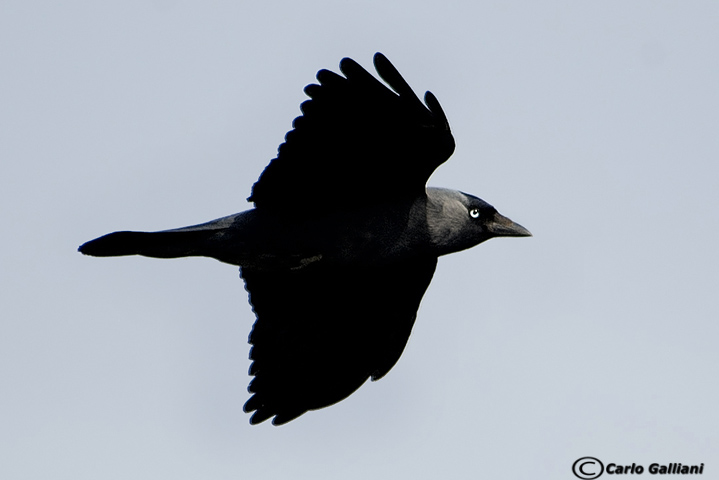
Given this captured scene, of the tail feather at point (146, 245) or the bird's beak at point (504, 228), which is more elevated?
the tail feather at point (146, 245)

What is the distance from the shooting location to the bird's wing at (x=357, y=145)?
973 centimetres

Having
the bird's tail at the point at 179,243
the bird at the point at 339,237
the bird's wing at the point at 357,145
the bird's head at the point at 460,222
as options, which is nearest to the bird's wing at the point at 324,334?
the bird at the point at 339,237

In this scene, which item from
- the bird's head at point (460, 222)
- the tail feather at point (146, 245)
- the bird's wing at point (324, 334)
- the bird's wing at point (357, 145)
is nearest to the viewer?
the bird's wing at point (357, 145)

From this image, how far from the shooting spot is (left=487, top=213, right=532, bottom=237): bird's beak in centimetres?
1095

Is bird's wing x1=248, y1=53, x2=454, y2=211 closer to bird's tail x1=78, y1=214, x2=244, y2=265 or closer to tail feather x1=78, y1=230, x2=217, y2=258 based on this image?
bird's tail x1=78, y1=214, x2=244, y2=265

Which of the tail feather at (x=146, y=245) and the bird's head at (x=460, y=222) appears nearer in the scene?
the tail feather at (x=146, y=245)

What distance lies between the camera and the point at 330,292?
1122 centimetres

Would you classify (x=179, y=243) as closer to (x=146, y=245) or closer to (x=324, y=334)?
(x=146, y=245)

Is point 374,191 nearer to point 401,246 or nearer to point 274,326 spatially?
point 401,246

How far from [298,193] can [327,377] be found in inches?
70.8

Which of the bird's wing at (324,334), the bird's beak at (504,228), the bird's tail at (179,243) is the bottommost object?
the bird's wing at (324,334)

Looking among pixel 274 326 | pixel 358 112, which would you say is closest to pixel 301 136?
pixel 358 112

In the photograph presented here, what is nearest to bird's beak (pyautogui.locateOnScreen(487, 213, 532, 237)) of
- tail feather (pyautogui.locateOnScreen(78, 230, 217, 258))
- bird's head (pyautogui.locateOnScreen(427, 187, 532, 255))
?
bird's head (pyautogui.locateOnScreen(427, 187, 532, 255))

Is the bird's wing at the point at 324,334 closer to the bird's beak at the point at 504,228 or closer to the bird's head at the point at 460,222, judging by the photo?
the bird's head at the point at 460,222
